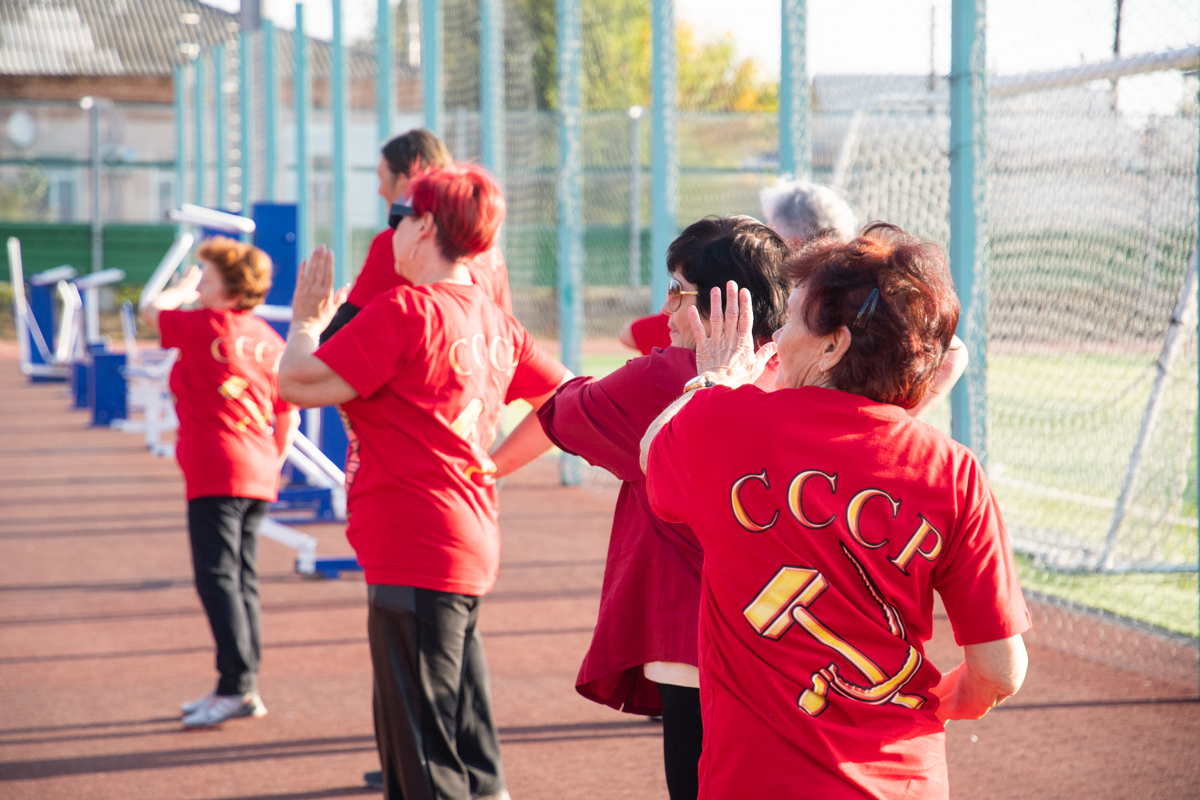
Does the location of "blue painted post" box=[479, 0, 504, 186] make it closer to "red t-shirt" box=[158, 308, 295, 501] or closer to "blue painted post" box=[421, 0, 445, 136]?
"blue painted post" box=[421, 0, 445, 136]

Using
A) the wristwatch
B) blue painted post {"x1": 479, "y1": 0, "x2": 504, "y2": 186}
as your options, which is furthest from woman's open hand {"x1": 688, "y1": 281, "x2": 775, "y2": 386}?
blue painted post {"x1": 479, "y1": 0, "x2": 504, "y2": 186}

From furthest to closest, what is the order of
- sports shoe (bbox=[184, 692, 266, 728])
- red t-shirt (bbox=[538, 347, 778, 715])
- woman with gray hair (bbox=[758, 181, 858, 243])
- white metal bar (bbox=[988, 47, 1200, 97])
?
white metal bar (bbox=[988, 47, 1200, 97]) < sports shoe (bbox=[184, 692, 266, 728]) < woman with gray hair (bbox=[758, 181, 858, 243]) < red t-shirt (bbox=[538, 347, 778, 715])

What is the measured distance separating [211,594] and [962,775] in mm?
2743

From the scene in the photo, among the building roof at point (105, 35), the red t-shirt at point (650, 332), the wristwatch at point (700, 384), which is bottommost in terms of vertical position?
the red t-shirt at point (650, 332)

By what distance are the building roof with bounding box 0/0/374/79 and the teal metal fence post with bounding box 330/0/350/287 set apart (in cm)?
2515

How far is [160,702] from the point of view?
15.7 feet

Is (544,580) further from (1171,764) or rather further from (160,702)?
(1171,764)

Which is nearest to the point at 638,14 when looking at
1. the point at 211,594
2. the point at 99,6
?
the point at 211,594

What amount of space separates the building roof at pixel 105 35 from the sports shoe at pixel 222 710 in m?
32.7

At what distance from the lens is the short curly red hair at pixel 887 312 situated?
1759 millimetres

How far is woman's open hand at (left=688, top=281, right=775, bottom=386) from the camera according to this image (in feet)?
6.67

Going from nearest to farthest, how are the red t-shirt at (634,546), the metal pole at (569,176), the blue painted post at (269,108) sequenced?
the red t-shirt at (634,546) → the metal pole at (569,176) → the blue painted post at (269,108)

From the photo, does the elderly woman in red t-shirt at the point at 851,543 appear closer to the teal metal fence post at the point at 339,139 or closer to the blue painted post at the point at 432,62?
the blue painted post at the point at 432,62

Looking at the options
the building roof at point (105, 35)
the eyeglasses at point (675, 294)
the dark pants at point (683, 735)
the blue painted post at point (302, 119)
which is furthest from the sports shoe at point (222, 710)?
the building roof at point (105, 35)
